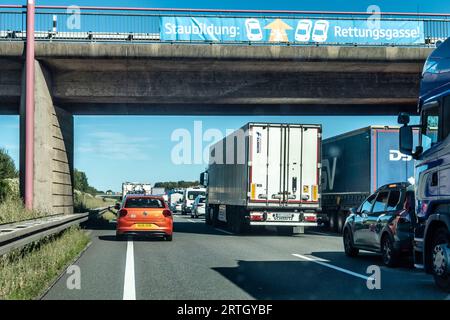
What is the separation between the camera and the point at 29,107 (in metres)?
22.8

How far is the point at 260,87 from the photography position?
→ 24781mm

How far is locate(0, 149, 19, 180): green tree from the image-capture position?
56.9 metres

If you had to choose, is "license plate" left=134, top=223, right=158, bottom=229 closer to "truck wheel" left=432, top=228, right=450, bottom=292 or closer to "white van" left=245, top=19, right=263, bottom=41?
"white van" left=245, top=19, right=263, bottom=41

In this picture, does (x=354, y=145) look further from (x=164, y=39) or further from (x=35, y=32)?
(x=35, y=32)

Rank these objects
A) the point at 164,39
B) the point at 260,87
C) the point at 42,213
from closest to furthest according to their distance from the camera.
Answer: the point at 42,213 < the point at 164,39 < the point at 260,87

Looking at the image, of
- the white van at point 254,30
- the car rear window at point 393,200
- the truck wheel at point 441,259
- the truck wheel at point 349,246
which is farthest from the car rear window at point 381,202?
the white van at point 254,30

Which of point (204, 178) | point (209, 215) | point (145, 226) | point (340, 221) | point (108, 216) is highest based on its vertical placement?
point (204, 178)

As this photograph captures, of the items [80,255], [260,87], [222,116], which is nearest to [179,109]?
[222,116]

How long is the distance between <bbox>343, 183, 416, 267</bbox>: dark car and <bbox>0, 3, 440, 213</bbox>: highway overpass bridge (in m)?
9.40

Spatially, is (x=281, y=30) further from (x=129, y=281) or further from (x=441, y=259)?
(x=441, y=259)

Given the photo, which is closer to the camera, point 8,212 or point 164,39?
point 8,212

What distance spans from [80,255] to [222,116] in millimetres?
13933

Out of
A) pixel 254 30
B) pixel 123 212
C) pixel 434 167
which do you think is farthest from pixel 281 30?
pixel 434 167

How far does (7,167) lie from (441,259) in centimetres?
5860
